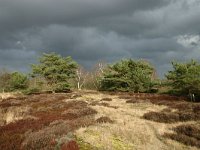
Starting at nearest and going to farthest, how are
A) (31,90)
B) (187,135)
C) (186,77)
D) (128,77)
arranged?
(187,135) → (186,77) → (128,77) → (31,90)

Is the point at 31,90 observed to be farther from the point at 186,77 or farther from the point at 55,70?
the point at 186,77

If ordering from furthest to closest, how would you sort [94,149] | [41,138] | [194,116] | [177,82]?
1. [177,82]
2. [194,116]
3. [41,138]
4. [94,149]

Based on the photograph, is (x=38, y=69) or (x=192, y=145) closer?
(x=192, y=145)

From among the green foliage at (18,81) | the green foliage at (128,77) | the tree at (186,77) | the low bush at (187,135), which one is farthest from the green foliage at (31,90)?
the low bush at (187,135)

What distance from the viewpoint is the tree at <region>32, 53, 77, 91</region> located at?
5462cm

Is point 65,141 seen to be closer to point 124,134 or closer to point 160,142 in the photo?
point 124,134

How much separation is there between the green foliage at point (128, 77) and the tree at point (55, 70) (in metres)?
6.49

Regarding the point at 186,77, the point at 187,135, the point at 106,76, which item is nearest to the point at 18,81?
the point at 106,76

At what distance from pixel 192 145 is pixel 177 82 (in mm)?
25694

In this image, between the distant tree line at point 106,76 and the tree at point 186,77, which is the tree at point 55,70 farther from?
the tree at point 186,77

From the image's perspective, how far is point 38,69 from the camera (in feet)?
180

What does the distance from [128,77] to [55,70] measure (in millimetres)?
12862

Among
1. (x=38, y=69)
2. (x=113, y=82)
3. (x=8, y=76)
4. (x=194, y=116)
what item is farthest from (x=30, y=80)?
(x=194, y=116)

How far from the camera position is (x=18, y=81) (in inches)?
2443
